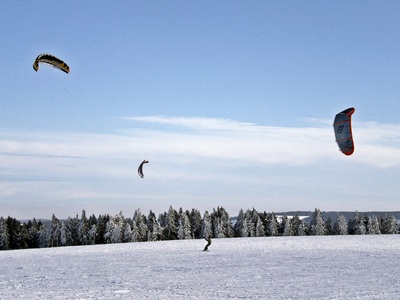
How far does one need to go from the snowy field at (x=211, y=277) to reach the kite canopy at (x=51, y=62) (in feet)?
40.4

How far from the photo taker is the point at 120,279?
22297 mm

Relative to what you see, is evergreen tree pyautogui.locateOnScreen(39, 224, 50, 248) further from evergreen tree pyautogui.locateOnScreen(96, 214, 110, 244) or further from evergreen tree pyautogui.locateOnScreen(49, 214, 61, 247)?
evergreen tree pyautogui.locateOnScreen(96, 214, 110, 244)

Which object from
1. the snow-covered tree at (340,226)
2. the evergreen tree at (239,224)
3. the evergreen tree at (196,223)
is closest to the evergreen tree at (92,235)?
the evergreen tree at (196,223)

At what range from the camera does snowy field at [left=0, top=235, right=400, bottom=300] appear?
1795 centimetres

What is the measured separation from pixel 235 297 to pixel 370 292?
4.85 m

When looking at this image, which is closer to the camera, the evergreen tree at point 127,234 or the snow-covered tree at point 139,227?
the evergreen tree at point 127,234

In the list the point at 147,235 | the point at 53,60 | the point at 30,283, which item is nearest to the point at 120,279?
the point at 30,283

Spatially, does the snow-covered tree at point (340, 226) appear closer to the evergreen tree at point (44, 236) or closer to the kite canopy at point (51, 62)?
the evergreen tree at point (44, 236)

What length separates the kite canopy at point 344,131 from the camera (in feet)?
103

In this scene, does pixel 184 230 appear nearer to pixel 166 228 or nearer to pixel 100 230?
pixel 166 228

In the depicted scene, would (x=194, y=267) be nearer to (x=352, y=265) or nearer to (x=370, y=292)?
(x=352, y=265)

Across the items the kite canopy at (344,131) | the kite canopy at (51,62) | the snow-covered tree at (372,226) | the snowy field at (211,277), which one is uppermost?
the kite canopy at (51,62)

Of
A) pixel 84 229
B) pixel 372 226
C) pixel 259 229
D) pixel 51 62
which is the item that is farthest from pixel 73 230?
pixel 51 62

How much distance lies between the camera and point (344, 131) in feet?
105
